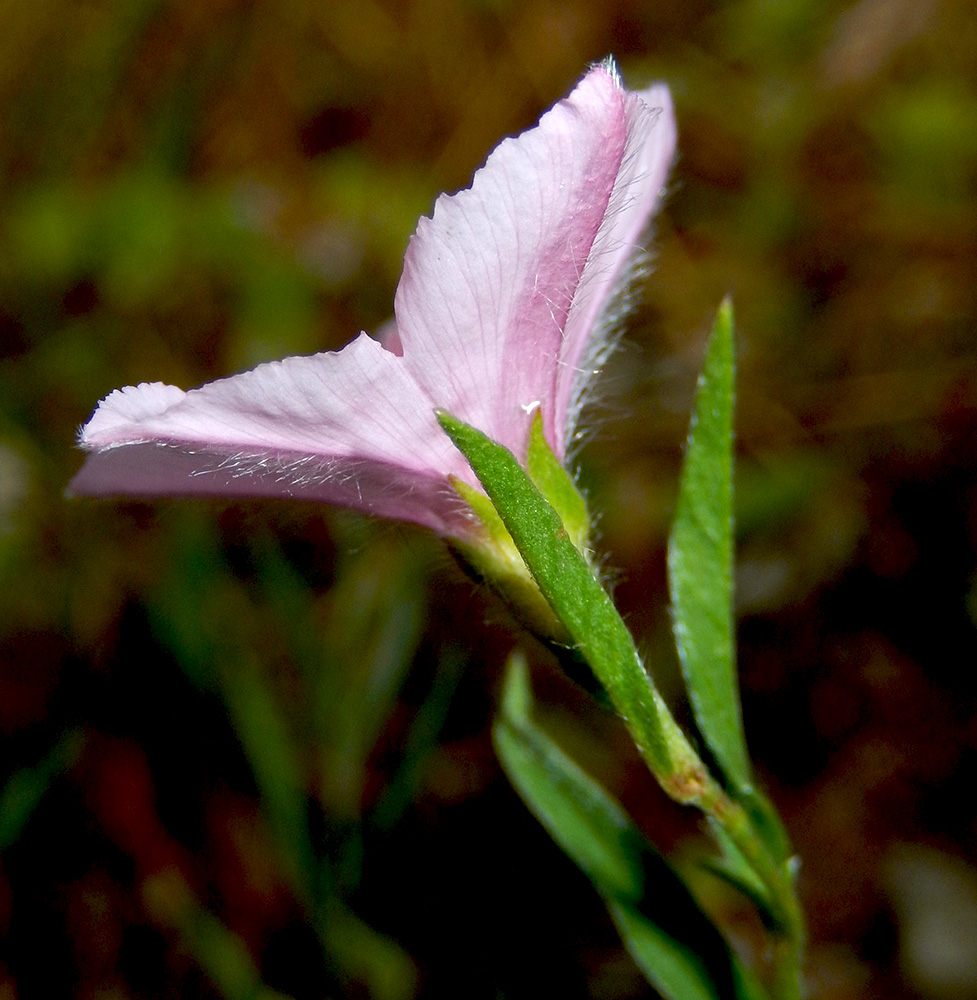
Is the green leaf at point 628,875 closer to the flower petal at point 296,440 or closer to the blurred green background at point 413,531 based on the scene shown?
the blurred green background at point 413,531

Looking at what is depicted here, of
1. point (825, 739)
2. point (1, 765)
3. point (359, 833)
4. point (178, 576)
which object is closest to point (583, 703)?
point (825, 739)

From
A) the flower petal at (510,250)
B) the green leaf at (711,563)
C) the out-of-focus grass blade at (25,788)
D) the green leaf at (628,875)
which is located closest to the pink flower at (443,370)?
the flower petal at (510,250)

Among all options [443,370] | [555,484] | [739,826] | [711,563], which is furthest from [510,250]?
[739,826]

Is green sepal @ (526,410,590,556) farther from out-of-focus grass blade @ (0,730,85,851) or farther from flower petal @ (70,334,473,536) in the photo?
out-of-focus grass blade @ (0,730,85,851)

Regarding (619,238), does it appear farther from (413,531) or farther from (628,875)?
(628,875)

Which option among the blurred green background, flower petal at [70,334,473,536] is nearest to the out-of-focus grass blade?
the blurred green background

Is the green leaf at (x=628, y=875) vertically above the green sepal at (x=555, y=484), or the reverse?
the green sepal at (x=555, y=484)
